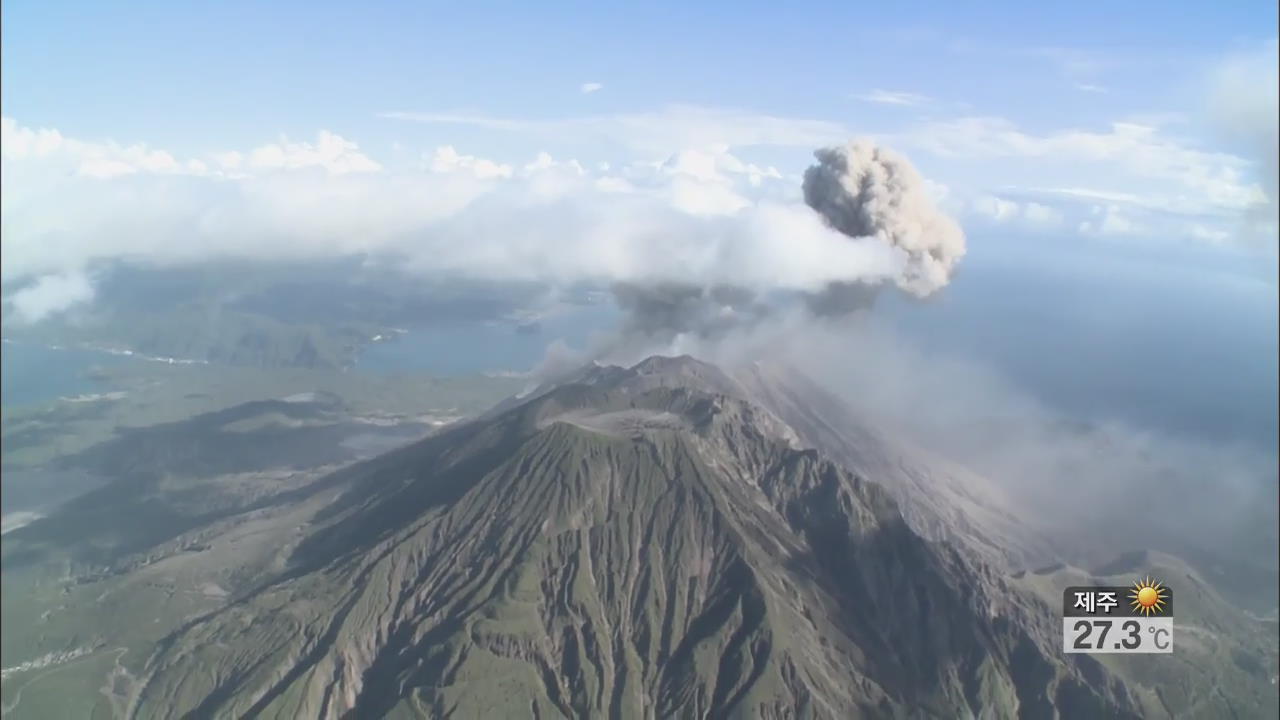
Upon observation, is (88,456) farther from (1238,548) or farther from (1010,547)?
(1238,548)

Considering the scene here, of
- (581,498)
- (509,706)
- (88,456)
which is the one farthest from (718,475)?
(88,456)
